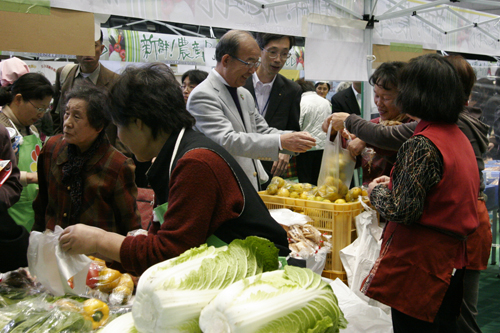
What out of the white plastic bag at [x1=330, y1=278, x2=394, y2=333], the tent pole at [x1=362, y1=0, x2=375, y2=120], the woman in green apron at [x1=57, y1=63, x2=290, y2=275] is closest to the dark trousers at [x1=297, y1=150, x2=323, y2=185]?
the tent pole at [x1=362, y1=0, x2=375, y2=120]

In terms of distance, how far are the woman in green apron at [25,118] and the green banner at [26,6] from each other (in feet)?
3.17

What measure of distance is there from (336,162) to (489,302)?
2115mm

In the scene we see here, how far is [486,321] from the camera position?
352cm

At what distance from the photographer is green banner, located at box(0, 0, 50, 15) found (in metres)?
2.44

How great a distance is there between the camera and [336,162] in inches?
123

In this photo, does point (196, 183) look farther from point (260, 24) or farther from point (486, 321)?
point (486, 321)

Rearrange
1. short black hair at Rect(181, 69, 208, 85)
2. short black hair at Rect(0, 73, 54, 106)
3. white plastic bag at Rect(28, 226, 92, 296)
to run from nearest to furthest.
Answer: white plastic bag at Rect(28, 226, 92, 296) < short black hair at Rect(0, 73, 54, 106) < short black hair at Rect(181, 69, 208, 85)

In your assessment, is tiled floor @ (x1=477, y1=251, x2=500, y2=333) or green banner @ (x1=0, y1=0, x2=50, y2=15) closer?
green banner @ (x1=0, y1=0, x2=50, y2=15)

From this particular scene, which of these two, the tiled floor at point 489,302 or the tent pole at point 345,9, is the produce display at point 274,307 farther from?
the tent pole at point 345,9

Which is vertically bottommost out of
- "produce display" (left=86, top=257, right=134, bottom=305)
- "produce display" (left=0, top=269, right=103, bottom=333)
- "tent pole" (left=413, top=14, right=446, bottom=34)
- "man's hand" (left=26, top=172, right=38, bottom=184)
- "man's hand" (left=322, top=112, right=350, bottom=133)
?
"produce display" (left=86, top=257, right=134, bottom=305)

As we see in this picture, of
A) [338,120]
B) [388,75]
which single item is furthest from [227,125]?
[388,75]

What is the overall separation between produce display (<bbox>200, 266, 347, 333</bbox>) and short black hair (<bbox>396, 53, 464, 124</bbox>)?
1136 millimetres

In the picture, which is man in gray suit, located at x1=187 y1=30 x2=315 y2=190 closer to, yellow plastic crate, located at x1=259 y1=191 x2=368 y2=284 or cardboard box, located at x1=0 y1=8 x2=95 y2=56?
yellow plastic crate, located at x1=259 y1=191 x2=368 y2=284

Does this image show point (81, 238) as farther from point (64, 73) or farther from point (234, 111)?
point (64, 73)
